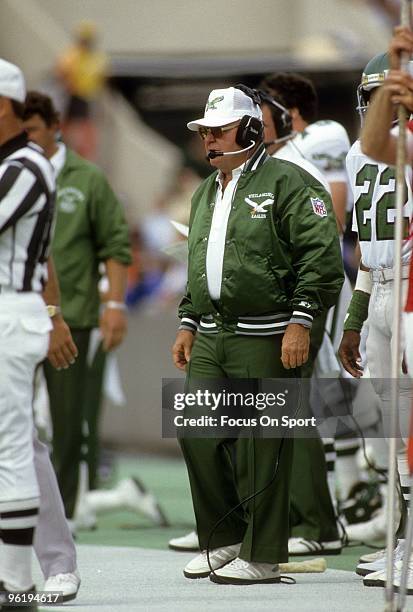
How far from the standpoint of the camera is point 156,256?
69.0ft

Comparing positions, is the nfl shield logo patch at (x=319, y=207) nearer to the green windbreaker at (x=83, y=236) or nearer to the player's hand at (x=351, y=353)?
the player's hand at (x=351, y=353)

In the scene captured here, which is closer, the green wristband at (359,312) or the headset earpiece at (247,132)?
the headset earpiece at (247,132)

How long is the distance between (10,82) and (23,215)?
1.96 feet

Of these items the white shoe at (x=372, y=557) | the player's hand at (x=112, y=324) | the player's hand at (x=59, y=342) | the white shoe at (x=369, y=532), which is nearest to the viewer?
the player's hand at (x=59, y=342)

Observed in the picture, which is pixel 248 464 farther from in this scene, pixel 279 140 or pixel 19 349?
pixel 279 140

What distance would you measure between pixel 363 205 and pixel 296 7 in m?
19.6

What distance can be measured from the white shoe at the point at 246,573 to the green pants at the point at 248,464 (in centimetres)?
5

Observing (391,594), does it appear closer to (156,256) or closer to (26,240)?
(26,240)

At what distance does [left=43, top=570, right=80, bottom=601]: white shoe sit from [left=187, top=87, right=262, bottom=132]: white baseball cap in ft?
7.38

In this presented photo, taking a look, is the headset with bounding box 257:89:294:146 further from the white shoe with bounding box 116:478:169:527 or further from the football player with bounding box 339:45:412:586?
the white shoe with bounding box 116:478:169:527

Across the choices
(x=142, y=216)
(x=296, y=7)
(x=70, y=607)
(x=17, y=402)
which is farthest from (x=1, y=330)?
(x=296, y=7)

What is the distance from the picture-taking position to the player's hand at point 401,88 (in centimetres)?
670

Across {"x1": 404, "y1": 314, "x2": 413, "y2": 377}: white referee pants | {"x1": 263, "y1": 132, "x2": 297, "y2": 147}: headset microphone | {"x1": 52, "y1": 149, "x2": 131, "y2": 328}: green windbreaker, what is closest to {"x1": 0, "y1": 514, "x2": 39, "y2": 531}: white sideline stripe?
{"x1": 404, "y1": 314, "x2": 413, "y2": 377}: white referee pants

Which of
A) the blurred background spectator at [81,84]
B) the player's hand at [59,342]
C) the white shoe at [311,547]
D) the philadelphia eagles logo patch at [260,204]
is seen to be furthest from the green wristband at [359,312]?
the blurred background spectator at [81,84]
